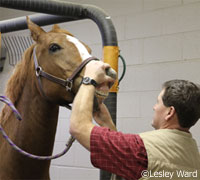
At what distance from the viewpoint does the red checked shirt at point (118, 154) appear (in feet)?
3.36

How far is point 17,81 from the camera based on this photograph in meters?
1.60

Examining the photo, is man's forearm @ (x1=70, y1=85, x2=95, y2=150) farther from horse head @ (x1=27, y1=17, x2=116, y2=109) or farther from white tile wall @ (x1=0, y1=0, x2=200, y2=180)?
white tile wall @ (x1=0, y1=0, x2=200, y2=180)

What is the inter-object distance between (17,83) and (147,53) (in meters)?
1.84

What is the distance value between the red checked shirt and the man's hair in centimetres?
20

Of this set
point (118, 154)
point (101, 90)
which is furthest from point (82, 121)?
point (101, 90)

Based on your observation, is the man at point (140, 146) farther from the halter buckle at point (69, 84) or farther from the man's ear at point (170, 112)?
the halter buckle at point (69, 84)

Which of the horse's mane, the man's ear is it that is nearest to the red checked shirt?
the man's ear

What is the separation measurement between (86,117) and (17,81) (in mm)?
698

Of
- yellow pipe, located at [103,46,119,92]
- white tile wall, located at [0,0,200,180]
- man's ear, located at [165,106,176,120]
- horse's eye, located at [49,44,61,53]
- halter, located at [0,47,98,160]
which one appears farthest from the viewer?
white tile wall, located at [0,0,200,180]

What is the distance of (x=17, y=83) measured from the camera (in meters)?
1.59

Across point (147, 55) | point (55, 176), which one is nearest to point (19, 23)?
point (147, 55)

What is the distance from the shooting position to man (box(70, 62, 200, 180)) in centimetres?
102

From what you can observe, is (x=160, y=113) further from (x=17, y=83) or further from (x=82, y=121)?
(x=17, y=83)

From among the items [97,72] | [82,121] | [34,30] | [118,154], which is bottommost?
[118,154]
